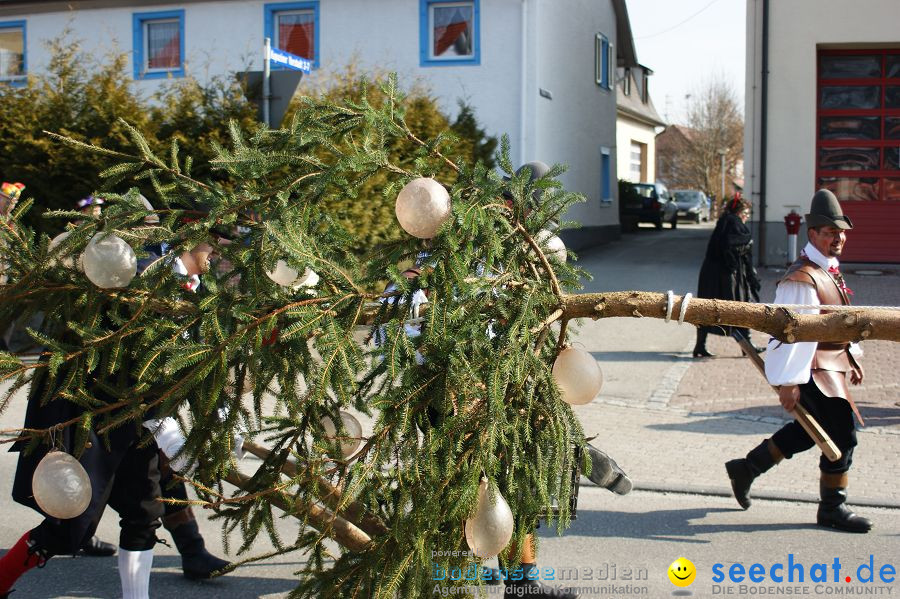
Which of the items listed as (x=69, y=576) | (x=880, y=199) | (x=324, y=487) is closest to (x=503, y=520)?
(x=324, y=487)

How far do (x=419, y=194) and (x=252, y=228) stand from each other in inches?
26.6

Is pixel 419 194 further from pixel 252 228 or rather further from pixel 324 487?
pixel 324 487

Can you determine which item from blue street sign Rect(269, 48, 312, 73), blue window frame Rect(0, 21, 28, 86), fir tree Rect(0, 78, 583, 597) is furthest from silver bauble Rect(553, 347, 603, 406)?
blue window frame Rect(0, 21, 28, 86)

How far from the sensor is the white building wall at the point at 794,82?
17422 millimetres

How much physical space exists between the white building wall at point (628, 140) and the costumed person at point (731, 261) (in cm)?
2748

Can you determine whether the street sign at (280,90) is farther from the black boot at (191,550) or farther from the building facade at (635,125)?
the building facade at (635,125)

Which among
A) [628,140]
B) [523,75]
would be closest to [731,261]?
[523,75]

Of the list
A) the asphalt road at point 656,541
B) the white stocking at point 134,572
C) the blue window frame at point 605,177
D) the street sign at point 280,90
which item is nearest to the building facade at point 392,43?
the blue window frame at point 605,177

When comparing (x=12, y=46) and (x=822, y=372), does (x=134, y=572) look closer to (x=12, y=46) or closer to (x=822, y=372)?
(x=822, y=372)

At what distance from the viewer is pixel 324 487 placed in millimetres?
2703

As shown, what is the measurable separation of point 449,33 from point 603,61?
27.3ft

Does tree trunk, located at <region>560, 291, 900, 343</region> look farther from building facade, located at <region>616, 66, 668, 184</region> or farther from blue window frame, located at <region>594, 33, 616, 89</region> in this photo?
building facade, located at <region>616, 66, 668, 184</region>

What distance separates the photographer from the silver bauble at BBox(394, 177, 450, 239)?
243 centimetres

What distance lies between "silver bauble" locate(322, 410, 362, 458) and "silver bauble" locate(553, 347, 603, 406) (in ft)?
2.08
